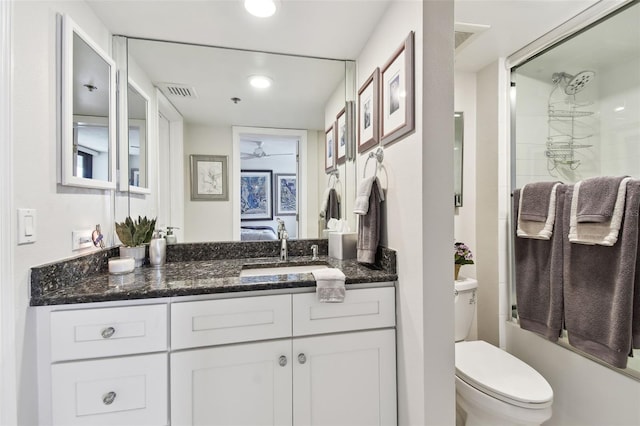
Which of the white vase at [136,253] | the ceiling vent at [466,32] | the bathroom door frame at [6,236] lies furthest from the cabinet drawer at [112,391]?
the ceiling vent at [466,32]

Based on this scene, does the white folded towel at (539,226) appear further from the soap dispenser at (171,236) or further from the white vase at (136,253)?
the white vase at (136,253)

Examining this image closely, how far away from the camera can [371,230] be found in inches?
55.9

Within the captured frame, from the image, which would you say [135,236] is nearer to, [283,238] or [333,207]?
[283,238]

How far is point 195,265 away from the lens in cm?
157

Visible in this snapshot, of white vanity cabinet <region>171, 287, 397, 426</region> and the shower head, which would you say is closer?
white vanity cabinet <region>171, 287, 397, 426</region>

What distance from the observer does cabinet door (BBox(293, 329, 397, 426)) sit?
120cm

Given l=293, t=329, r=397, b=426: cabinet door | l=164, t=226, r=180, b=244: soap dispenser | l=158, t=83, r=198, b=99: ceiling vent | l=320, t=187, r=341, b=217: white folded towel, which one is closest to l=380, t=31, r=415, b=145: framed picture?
l=320, t=187, r=341, b=217: white folded towel

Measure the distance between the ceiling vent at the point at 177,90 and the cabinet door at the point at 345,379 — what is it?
157 centimetres

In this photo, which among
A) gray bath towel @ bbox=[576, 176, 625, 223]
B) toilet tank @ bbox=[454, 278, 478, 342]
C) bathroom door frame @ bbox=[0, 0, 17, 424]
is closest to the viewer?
bathroom door frame @ bbox=[0, 0, 17, 424]

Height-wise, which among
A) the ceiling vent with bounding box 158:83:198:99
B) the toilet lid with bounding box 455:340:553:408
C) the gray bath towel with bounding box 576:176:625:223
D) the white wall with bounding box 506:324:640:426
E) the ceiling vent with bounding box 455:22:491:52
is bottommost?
the white wall with bounding box 506:324:640:426

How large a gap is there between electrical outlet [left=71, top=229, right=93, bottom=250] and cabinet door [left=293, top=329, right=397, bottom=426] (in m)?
1.04

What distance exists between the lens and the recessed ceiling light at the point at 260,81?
178cm

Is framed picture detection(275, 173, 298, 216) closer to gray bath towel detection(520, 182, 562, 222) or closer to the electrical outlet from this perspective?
the electrical outlet

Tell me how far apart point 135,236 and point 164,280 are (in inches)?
17.5
